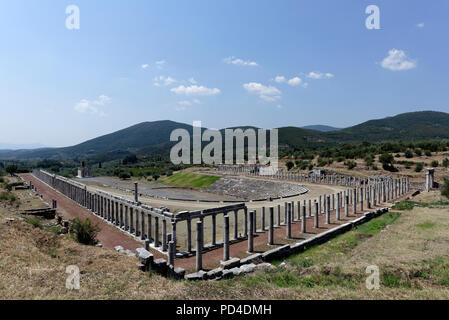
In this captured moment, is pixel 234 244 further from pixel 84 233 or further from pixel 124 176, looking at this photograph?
pixel 124 176

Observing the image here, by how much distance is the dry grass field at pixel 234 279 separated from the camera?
25.0 ft

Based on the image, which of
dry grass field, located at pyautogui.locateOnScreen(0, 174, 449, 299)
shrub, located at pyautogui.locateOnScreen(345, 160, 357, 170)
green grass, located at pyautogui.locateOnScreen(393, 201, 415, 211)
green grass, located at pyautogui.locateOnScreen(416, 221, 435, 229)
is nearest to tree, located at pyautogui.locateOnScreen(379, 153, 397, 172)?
shrub, located at pyautogui.locateOnScreen(345, 160, 357, 170)

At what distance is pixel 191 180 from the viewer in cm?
6969

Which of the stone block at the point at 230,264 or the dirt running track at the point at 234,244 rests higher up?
the stone block at the point at 230,264

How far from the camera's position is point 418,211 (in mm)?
22703

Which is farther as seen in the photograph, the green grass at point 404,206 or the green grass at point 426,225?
the green grass at point 404,206

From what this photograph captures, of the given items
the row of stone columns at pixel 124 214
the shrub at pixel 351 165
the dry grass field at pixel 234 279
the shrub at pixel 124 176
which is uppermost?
the shrub at pixel 351 165

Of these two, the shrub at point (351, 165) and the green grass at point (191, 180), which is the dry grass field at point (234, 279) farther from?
Answer: the green grass at point (191, 180)

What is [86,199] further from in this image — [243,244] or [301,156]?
[301,156]

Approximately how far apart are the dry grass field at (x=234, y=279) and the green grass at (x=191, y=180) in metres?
49.1

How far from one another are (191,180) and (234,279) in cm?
5968

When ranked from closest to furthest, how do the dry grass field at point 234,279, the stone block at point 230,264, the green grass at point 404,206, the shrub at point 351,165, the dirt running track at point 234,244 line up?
the dry grass field at point 234,279, the stone block at point 230,264, the dirt running track at point 234,244, the green grass at point 404,206, the shrub at point 351,165

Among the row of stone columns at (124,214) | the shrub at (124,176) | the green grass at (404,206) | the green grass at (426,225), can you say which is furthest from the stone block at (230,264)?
the shrub at (124,176)

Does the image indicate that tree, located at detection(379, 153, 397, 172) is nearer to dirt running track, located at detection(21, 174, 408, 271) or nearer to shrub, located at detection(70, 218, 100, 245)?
dirt running track, located at detection(21, 174, 408, 271)
